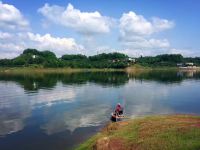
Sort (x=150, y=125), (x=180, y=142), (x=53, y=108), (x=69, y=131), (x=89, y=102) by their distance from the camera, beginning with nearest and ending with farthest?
(x=180, y=142) < (x=150, y=125) < (x=69, y=131) < (x=53, y=108) < (x=89, y=102)

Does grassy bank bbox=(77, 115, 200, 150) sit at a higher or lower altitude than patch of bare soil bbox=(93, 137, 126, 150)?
higher

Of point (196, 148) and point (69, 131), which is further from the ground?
point (196, 148)

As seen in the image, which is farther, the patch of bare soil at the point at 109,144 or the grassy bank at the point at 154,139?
the patch of bare soil at the point at 109,144

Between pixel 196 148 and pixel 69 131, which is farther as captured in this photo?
pixel 69 131

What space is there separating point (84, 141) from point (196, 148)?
720 inches

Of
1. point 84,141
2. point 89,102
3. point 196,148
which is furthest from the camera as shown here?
point 89,102

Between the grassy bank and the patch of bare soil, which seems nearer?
the grassy bank

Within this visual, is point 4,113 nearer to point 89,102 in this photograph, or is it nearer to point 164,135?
point 89,102

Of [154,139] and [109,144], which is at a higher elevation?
[154,139]

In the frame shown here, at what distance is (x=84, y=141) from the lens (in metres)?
39.7

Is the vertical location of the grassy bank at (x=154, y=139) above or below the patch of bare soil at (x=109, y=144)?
above

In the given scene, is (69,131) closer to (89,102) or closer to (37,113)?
(37,113)

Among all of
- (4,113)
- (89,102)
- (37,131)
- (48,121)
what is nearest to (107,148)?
(37,131)

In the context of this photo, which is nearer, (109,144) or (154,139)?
(154,139)
